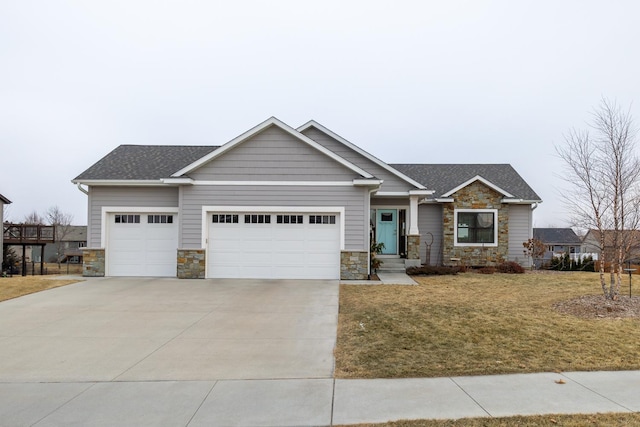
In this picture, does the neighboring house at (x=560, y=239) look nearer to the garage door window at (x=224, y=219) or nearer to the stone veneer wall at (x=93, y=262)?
the garage door window at (x=224, y=219)

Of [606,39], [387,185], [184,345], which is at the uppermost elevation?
[606,39]

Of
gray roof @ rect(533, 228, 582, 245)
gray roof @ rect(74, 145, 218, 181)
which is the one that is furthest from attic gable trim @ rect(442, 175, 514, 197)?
gray roof @ rect(533, 228, 582, 245)

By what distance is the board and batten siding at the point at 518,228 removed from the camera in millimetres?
18297

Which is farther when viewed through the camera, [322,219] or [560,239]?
[560,239]

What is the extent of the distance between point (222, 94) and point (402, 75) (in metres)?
Answer: 11.9

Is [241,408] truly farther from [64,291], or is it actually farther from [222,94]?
[222,94]

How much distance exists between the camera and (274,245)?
1363 centimetres

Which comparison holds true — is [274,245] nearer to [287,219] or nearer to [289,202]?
[287,219]

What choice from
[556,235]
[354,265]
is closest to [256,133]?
[354,265]


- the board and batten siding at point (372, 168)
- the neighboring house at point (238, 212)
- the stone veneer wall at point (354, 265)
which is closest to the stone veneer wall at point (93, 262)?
the neighboring house at point (238, 212)

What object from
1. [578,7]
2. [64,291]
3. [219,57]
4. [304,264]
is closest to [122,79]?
[219,57]

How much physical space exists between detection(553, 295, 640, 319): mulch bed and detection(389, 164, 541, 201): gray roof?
908cm

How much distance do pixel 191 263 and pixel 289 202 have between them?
12.8ft

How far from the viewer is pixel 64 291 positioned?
1121cm
